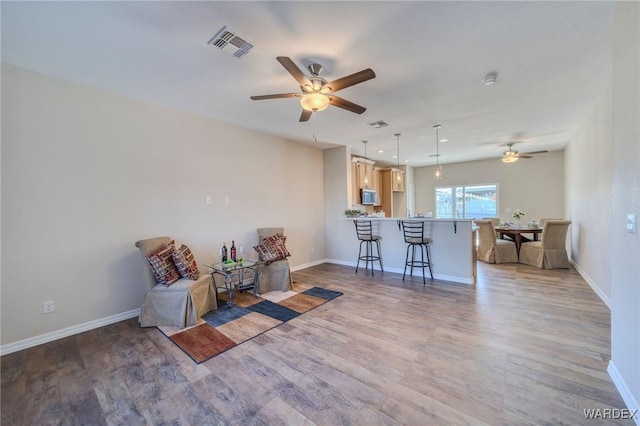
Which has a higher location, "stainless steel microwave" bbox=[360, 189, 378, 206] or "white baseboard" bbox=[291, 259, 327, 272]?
"stainless steel microwave" bbox=[360, 189, 378, 206]

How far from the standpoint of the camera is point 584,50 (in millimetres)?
2352

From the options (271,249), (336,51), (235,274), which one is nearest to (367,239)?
(271,249)

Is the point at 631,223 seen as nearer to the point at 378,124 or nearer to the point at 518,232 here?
the point at 378,124

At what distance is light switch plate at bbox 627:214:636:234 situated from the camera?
1.61 meters

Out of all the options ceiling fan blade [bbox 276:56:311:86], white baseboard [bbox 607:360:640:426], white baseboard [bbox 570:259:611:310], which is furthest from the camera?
white baseboard [bbox 570:259:611:310]

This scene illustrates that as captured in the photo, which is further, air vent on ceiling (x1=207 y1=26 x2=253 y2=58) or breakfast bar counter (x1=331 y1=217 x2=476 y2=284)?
breakfast bar counter (x1=331 y1=217 x2=476 y2=284)

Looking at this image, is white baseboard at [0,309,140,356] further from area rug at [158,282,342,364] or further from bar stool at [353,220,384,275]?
bar stool at [353,220,384,275]

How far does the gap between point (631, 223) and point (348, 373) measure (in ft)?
7.34

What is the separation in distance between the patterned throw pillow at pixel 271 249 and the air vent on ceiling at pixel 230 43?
2.77 meters

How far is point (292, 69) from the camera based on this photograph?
2090 mm

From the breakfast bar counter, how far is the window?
15.3ft

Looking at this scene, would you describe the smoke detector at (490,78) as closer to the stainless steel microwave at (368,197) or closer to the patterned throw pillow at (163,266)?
the stainless steel microwave at (368,197)

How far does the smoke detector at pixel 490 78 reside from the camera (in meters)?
2.74

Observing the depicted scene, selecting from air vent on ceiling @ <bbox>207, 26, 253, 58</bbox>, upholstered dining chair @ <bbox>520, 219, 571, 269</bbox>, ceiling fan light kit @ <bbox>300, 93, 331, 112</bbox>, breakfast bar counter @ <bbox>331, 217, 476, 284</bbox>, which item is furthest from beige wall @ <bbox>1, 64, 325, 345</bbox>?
A: upholstered dining chair @ <bbox>520, 219, 571, 269</bbox>
